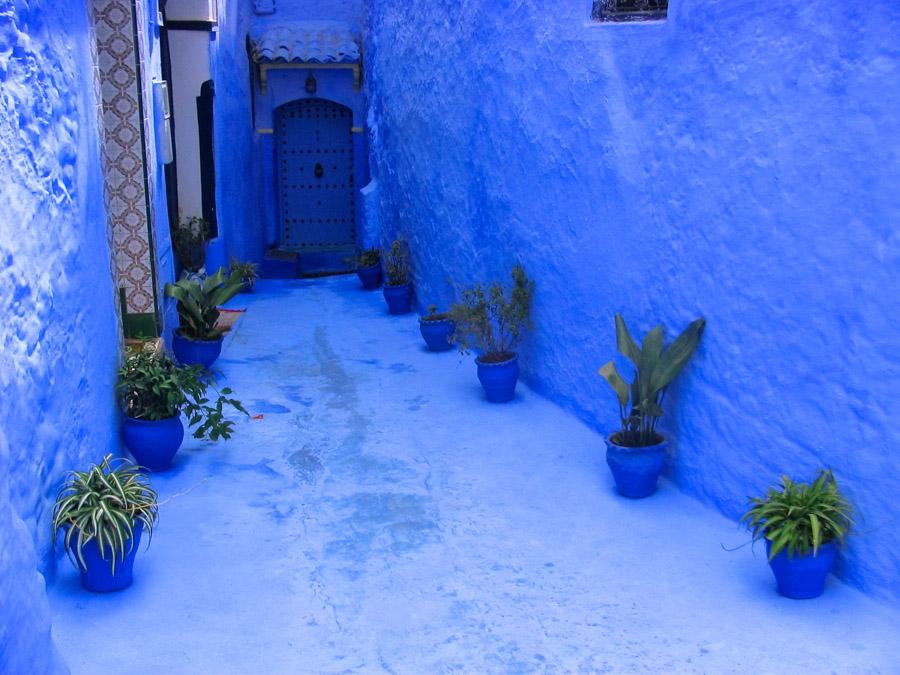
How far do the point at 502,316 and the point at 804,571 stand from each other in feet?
12.2

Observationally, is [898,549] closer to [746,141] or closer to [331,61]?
[746,141]

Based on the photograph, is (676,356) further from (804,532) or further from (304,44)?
(304,44)

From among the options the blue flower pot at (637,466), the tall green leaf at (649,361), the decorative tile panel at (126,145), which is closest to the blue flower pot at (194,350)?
the decorative tile panel at (126,145)

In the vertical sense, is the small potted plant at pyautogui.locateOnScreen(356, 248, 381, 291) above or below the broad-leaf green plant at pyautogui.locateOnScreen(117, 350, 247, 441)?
Result: below

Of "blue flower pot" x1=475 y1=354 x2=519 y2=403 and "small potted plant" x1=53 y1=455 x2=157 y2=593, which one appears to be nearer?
"small potted plant" x1=53 y1=455 x2=157 y2=593

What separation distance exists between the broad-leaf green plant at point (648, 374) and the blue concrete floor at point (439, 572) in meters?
0.39

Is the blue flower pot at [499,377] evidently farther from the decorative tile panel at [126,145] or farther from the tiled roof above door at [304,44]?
the tiled roof above door at [304,44]

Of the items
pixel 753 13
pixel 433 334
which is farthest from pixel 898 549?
pixel 433 334

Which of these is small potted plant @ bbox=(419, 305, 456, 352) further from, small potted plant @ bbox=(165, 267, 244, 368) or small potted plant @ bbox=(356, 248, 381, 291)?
small potted plant @ bbox=(356, 248, 381, 291)

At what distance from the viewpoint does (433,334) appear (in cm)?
908

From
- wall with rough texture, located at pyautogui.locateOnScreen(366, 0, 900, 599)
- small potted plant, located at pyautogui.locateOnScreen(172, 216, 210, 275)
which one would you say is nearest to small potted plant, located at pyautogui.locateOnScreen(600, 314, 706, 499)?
wall with rough texture, located at pyautogui.locateOnScreen(366, 0, 900, 599)

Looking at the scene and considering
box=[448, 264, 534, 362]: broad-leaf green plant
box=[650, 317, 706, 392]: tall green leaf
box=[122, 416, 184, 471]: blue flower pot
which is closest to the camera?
box=[650, 317, 706, 392]: tall green leaf

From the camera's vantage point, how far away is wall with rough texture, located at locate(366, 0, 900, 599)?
4.21 m

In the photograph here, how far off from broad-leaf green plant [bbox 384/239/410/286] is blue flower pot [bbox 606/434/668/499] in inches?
233
